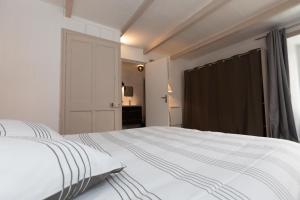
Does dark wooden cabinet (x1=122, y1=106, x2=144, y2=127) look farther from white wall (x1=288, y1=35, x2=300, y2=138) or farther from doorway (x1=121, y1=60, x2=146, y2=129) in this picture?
white wall (x1=288, y1=35, x2=300, y2=138)

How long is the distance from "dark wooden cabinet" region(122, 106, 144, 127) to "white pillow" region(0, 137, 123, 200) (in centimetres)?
459

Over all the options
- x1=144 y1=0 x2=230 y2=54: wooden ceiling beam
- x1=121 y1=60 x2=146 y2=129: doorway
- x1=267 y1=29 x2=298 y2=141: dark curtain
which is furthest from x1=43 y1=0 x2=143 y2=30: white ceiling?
x1=121 y1=60 x2=146 y2=129: doorway

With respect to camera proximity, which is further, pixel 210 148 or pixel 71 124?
pixel 71 124

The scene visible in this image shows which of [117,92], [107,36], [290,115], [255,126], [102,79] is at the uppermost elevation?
[107,36]

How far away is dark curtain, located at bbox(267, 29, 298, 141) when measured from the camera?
270cm

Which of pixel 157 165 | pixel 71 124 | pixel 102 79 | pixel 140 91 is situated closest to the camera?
pixel 157 165

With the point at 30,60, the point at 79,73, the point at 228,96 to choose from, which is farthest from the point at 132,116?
the point at 30,60

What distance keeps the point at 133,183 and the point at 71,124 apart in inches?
92.1

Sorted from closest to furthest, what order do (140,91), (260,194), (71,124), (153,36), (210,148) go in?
(260,194) < (210,148) < (71,124) < (153,36) < (140,91)

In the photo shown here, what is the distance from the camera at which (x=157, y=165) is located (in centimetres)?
76

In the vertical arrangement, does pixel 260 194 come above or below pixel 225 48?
below

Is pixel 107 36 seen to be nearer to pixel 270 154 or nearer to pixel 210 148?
pixel 210 148

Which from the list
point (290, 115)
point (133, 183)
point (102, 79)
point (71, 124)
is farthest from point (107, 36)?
point (290, 115)

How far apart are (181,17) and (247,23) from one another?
3.56ft
